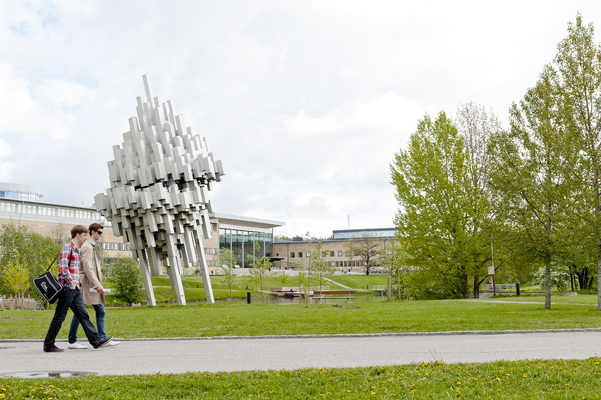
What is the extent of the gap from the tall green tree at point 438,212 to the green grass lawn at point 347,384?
84.3 feet

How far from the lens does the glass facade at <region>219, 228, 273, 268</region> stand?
108 meters

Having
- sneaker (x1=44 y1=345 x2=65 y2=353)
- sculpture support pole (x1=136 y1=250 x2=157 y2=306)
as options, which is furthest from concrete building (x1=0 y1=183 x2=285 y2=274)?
sneaker (x1=44 y1=345 x2=65 y2=353)

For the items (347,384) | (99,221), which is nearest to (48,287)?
(347,384)

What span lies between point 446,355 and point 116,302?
118 ft

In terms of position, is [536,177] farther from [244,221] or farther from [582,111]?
[244,221]

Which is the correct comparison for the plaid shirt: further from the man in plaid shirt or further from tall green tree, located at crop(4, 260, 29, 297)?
tall green tree, located at crop(4, 260, 29, 297)

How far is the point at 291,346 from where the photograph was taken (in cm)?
1051

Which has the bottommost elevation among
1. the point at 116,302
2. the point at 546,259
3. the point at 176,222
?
the point at 116,302

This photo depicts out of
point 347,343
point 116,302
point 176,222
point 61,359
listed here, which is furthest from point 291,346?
point 116,302

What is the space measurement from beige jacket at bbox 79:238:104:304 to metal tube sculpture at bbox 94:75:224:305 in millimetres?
17184

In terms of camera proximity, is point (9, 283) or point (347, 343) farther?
point (9, 283)

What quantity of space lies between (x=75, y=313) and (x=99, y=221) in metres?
92.6

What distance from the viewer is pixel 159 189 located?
27.5m

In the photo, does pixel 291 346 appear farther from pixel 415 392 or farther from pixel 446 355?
pixel 415 392
